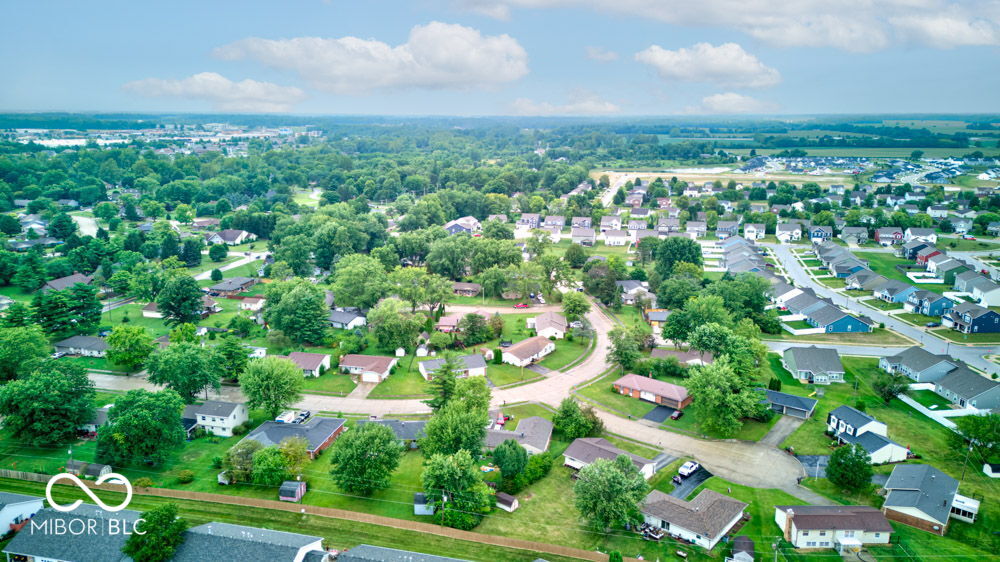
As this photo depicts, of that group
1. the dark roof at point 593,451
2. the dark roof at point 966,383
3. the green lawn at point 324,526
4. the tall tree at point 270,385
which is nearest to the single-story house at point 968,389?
the dark roof at point 966,383

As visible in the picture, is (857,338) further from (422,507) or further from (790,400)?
Answer: (422,507)

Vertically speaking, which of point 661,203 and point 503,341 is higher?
point 661,203

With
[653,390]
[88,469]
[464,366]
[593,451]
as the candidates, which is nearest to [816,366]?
[653,390]

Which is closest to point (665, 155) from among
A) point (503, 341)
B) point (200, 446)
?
point (503, 341)

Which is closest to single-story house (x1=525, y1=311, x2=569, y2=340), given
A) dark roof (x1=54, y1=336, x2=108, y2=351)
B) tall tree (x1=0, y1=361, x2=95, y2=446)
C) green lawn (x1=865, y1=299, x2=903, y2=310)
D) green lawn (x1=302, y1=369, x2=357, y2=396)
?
green lawn (x1=302, y1=369, x2=357, y2=396)

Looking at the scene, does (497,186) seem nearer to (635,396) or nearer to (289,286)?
(289,286)

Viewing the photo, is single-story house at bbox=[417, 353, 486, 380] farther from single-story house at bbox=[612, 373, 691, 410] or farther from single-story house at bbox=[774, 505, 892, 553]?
single-story house at bbox=[774, 505, 892, 553]
